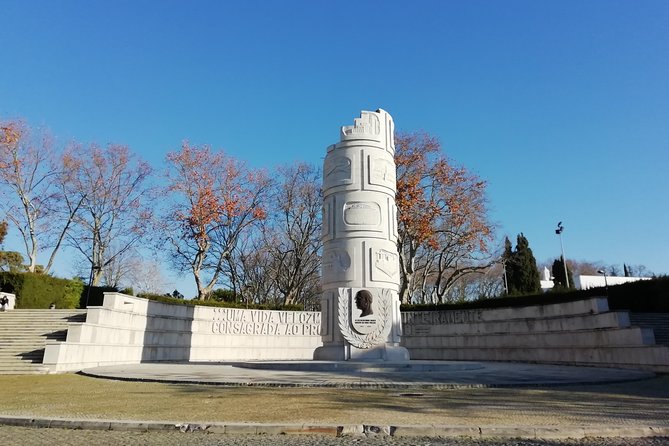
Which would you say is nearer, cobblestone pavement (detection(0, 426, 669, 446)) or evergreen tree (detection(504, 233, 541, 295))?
cobblestone pavement (detection(0, 426, 669, 446))

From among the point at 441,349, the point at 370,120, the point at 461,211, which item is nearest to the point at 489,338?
the point at 441,349

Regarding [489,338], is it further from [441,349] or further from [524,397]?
[524,397]

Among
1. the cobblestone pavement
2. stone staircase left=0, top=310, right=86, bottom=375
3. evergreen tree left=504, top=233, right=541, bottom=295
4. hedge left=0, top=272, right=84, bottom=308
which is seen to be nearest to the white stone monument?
stone staircase left=0, top=310, right=86, bottom=375

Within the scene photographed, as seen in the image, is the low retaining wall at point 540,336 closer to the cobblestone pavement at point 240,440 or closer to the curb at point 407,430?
the curb at point 407,430

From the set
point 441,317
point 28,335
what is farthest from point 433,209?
point 28,335

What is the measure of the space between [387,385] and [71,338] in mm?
11909

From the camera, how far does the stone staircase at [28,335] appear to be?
14.0 metres

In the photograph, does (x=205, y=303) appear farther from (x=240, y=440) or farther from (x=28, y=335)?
(x=240, y=440)

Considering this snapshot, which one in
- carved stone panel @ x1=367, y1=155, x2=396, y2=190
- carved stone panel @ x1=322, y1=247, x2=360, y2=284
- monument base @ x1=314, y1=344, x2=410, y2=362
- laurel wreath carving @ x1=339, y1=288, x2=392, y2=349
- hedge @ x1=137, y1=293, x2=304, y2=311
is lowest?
monument base @ x1=314, y1=344, x2=410, y2=362

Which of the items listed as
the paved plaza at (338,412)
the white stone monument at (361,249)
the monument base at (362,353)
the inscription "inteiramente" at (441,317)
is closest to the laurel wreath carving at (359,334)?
the white stone monument at (361,249)

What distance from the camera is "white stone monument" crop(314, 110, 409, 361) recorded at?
50.4 feet

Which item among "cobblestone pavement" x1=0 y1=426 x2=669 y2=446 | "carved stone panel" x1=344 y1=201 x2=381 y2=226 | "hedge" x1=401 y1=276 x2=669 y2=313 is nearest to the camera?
"cobblestone pavement" x1=0 y1=426 x2=669 y2=446

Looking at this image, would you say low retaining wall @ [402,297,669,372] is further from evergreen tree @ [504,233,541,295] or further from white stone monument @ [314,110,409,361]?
evergreen tree @ [504,233,541,295]

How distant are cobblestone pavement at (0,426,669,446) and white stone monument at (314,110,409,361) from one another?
33.6ft
